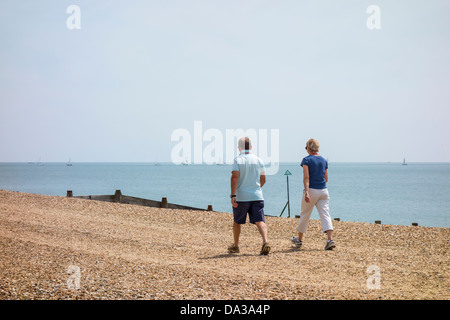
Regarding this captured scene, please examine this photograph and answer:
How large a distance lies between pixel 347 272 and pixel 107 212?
9.54 meters

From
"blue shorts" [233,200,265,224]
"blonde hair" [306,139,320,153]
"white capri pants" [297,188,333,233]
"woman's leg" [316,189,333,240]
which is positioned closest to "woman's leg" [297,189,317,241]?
"white capri pants" [297,188,333,233]

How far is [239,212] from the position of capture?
27.5 feet

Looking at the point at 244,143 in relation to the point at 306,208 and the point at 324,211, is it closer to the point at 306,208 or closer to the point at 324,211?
the point at 306,208

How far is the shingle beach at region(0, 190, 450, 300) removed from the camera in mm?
5910

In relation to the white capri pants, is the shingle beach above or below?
below

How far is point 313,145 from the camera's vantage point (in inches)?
360

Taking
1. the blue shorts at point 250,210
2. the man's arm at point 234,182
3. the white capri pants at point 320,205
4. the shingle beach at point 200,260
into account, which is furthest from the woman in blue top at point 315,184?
the man's arm at point 234,182

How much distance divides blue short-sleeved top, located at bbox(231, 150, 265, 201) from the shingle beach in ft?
4.01

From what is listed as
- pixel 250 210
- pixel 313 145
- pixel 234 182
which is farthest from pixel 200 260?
pixel 313 145

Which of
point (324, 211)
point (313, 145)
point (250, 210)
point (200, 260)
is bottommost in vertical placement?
point (200, 260)

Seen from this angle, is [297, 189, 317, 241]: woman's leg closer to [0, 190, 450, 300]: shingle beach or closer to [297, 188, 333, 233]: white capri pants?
[297, 188, 333, 233]: white capri pants

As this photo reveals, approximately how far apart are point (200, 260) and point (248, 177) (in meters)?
1.84
